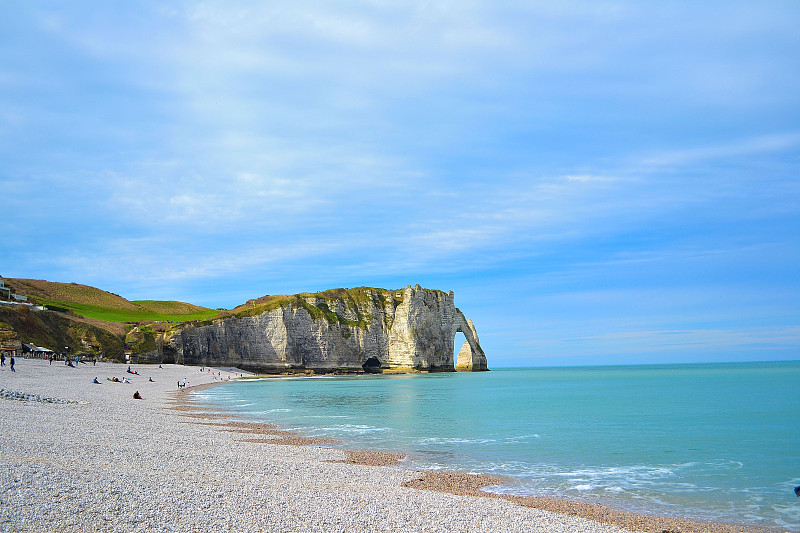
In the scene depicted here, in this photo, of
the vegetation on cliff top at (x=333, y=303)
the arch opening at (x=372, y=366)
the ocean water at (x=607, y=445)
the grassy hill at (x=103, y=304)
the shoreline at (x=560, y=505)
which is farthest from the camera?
the arch opening at (x=372, y=366)

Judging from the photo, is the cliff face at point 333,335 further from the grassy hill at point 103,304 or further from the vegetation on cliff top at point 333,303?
the grassy hill at point 103,304

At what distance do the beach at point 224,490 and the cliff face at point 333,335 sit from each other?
75661mm

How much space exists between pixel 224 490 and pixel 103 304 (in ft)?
411

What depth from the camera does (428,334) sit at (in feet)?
355

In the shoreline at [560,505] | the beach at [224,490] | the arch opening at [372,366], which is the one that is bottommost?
the arch opening at [372,366]

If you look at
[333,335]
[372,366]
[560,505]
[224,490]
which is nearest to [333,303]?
[333,335]

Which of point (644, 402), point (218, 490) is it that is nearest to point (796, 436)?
point (644, 402)

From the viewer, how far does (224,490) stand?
10.8 m

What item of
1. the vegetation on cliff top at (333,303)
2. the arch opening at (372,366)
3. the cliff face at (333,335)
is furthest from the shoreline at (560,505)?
the arch opening at (372,366)

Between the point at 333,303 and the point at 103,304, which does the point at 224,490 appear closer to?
the point at 333,303

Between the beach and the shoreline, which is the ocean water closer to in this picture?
the shoreline

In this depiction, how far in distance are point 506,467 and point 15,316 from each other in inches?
2707

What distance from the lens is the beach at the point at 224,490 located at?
866 cm

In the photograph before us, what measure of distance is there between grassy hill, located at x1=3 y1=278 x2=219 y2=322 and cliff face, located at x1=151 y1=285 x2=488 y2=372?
11.2 meters
